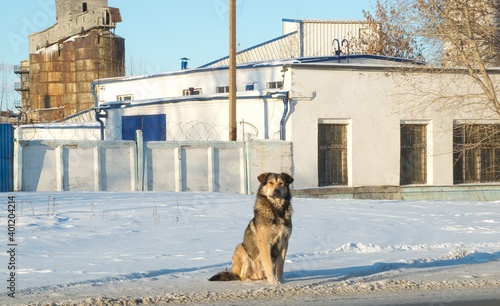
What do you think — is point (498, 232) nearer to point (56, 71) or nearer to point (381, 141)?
point (381, 141)

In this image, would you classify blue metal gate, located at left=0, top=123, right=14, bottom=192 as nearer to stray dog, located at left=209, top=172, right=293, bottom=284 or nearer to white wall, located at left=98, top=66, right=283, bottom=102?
white wall, located at left=98, top=66, right=283, bottom=102

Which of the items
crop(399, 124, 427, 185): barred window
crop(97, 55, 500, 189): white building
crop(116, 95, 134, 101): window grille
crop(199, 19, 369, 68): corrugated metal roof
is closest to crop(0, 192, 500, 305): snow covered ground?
crop(97, 55, 500, 189): white building

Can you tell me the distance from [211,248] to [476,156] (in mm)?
17447

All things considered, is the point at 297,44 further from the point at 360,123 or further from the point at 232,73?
the point at 360,123

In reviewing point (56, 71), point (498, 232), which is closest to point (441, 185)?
point (498, 232)

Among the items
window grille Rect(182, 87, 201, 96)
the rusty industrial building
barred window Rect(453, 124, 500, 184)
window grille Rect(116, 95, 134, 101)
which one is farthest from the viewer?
the rusty industrial building

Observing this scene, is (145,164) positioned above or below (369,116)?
below

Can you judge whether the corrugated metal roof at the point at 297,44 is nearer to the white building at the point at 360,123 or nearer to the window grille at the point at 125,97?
the window grille at the point at 125,97

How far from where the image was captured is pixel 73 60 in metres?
65.0

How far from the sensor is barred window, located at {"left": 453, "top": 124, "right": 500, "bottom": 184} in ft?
92.4

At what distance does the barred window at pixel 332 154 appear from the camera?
2662 centimetres

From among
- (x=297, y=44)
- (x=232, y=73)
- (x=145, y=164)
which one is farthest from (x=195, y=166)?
(x=297, y=44)

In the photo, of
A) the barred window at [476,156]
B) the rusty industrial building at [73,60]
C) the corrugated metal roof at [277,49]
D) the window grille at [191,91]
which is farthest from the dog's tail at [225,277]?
the rusty industrial building at [73,60]

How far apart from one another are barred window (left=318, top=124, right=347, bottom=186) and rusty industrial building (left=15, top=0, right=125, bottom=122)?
130 ft
